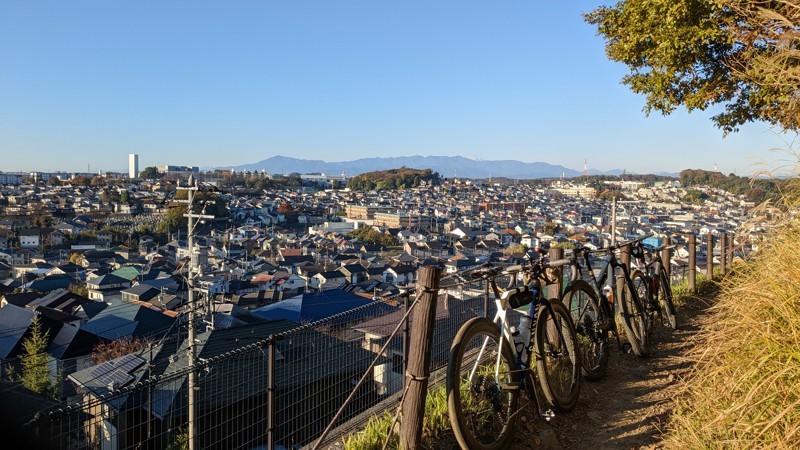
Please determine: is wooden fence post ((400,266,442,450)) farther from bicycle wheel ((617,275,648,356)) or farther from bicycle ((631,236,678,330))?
bicycle ((631,236,678,330))

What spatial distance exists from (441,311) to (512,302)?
139 centimetres

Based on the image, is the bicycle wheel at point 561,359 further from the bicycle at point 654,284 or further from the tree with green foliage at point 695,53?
the tree with green foliage at point 695,53

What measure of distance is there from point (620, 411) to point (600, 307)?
0.73m

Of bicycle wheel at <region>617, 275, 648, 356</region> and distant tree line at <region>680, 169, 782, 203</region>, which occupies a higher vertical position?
distant tree line at <region>680, 169, 782, 203</region>

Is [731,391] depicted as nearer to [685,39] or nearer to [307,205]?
[685,39]

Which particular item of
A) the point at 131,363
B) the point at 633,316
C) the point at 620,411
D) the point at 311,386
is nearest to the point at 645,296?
the point at 633,316

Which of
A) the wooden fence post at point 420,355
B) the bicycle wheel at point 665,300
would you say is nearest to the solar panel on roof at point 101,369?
the bicycle wheel at point 665,300

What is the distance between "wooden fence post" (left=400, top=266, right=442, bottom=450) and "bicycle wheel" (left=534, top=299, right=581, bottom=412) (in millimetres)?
930

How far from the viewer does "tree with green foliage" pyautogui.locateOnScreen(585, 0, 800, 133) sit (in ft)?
17.0

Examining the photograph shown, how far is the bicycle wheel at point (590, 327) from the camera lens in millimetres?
3584

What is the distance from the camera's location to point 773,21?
12.8 feet

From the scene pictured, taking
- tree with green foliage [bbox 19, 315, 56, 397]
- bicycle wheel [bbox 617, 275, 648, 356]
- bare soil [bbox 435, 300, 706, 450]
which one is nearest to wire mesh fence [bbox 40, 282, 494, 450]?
bare soil [bbox 435, 300, 706, 450]

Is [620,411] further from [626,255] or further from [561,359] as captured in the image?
[626,255]

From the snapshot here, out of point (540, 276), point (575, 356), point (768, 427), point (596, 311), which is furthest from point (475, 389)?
point (596, 311)
